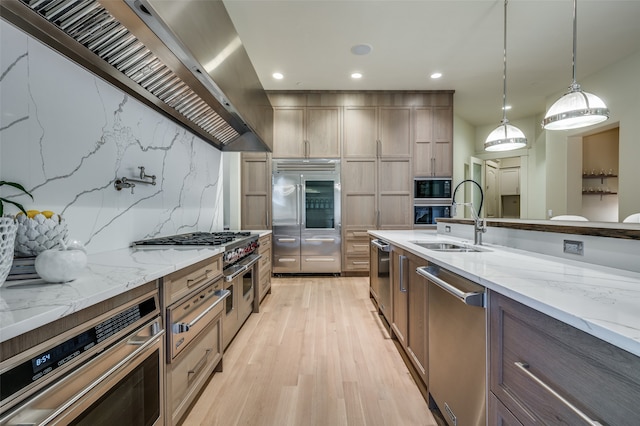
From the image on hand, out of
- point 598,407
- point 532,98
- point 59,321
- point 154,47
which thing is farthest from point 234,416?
point 532,98

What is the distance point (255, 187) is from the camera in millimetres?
4277

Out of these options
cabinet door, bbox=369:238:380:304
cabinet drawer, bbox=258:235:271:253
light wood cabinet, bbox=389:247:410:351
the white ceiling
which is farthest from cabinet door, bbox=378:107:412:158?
light wood cabinet, bbox=389:247:410:351

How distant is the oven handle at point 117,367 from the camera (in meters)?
0.63

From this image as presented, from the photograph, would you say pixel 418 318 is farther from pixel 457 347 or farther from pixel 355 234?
pixel 355 234

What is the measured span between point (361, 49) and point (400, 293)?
290cm

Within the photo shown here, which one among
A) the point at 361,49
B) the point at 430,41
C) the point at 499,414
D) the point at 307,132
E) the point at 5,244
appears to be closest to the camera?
A: the point at 5,244

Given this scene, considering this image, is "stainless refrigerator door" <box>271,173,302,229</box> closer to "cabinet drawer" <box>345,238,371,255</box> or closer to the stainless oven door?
"cabinet drawer" <box>345,238,371,255</box>

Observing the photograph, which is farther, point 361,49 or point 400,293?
point 361,49

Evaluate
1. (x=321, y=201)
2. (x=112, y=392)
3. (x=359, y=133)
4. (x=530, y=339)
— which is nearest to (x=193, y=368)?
(x=112, y=392)

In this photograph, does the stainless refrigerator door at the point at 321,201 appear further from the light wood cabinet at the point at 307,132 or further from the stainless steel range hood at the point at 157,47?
the stainless steel range hood at the point at 157,47

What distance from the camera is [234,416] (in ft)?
4.58

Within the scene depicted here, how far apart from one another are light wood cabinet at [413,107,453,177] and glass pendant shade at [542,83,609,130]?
2058mm

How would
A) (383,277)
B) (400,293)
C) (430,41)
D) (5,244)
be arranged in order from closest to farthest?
(5,244) → (400,293) → (383,277) → (430,41)

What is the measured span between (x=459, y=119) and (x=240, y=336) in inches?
236
